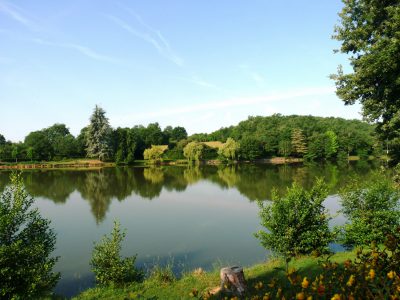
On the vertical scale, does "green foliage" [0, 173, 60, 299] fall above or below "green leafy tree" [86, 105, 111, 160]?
below

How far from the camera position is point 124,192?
32688 millimetres

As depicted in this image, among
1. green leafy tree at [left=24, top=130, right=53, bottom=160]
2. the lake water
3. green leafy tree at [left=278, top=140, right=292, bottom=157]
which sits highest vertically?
green leafy tree at [left=24, top=130, right=53, bottom=160]

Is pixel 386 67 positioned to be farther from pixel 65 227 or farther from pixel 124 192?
pixel 124 192

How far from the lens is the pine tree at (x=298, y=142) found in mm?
76438

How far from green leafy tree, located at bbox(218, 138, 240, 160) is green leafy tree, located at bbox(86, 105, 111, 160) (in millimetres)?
25423

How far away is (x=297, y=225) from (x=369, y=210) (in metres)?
3.12

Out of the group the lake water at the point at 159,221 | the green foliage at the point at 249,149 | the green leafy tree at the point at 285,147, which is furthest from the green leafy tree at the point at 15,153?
the green leafy tree at the point at 285,147

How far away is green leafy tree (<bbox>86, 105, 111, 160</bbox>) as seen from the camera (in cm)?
6826

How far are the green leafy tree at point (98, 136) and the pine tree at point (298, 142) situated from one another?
42.7 metres

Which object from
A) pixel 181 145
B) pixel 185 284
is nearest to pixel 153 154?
pixel 181 145

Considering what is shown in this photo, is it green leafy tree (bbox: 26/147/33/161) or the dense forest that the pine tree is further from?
green leafy tree (bbox: 26/147/33/161)

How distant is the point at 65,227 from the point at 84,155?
63.7m

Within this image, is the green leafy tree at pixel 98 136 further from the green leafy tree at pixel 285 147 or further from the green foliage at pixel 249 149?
the green leafy tree at pixel 285 147

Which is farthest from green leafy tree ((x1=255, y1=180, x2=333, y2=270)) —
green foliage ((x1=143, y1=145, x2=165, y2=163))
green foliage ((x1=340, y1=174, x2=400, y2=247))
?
green foliage ((x1=143, y1=145, x2=165, y2=163))
